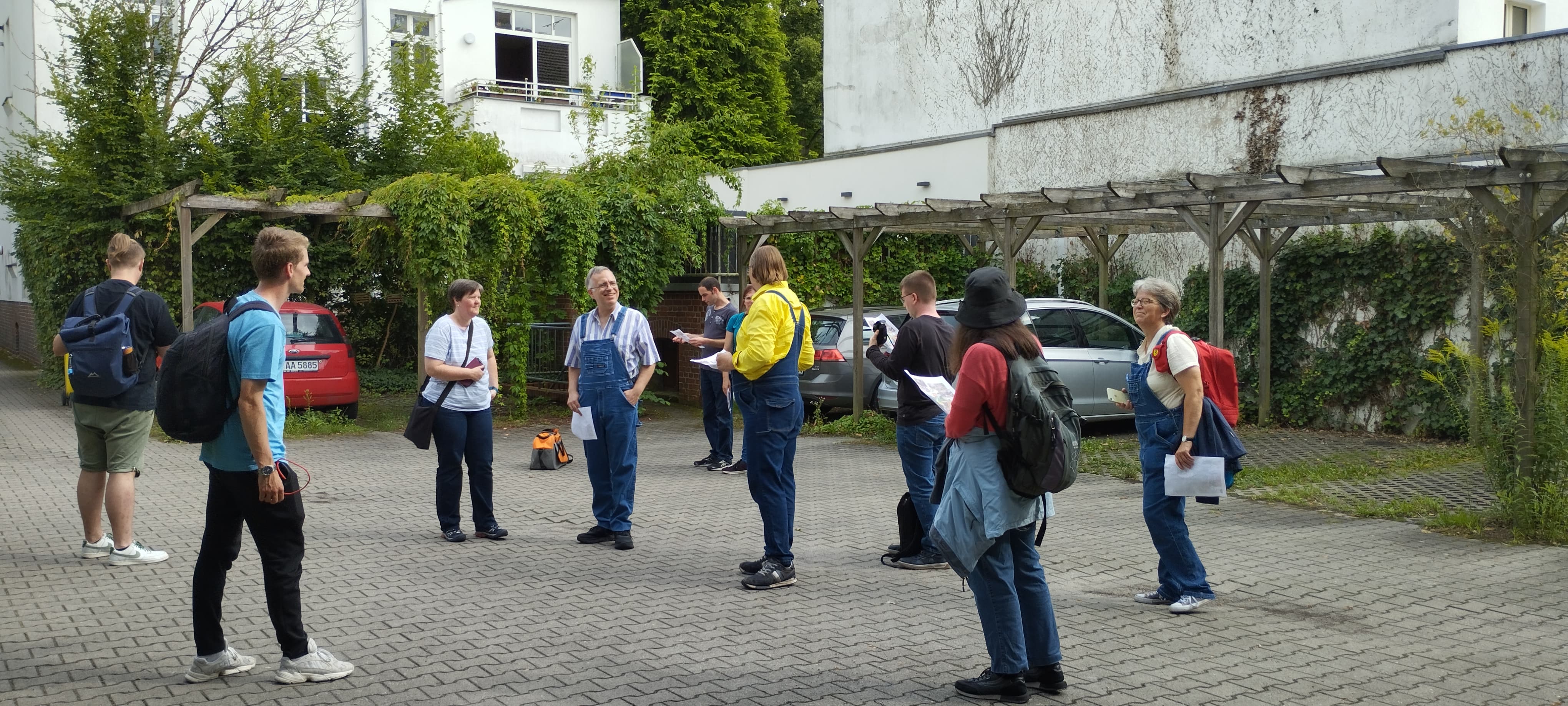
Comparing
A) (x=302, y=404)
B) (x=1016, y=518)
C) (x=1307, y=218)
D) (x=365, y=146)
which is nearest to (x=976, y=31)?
(x=1307, y=218)

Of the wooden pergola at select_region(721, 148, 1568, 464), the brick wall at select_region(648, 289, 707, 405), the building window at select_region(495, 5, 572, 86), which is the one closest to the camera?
the wooden pergola at select_region(721, 148, 1568, 464)

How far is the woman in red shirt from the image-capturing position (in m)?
4.64

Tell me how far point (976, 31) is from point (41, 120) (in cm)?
1832

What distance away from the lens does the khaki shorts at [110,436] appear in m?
6.91

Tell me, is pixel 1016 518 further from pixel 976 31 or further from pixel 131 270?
pixel 976 31

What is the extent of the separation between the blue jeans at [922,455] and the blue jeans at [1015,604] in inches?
86.7

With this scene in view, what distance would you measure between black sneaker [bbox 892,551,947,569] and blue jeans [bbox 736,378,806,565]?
0.85 metres

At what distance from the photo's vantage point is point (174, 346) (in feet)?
15.7

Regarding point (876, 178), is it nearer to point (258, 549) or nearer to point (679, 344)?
point (679, 344)

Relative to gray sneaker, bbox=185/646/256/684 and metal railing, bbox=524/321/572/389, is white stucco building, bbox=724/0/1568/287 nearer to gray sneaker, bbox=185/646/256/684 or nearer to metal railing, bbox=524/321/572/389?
metal railing, bbox=524/321/572/389

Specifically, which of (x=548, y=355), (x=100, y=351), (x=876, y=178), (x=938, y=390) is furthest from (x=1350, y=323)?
(x=100, y=351)

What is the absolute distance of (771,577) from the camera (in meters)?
6.56

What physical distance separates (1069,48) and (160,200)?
1401cm

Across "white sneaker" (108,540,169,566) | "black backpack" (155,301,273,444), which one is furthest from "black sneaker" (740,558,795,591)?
"white sneaker" (108,540,169,566)
